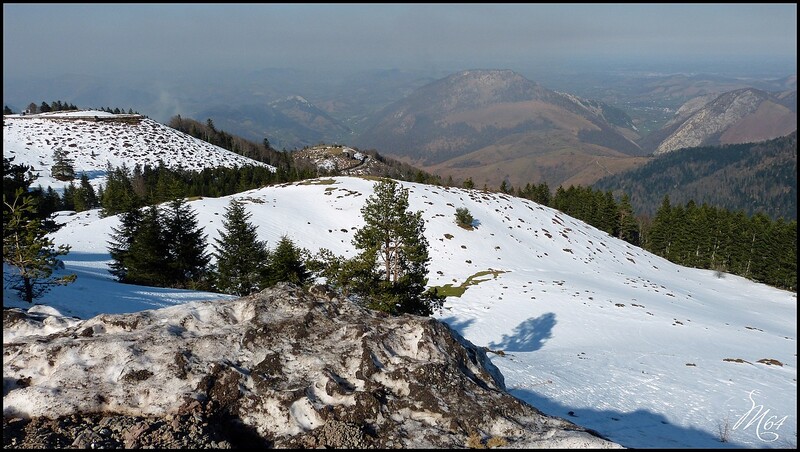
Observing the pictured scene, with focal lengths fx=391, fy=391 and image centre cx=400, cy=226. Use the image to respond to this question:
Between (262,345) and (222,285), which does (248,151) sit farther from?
(262,345)

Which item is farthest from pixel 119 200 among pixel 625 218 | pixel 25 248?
pixel 625 218

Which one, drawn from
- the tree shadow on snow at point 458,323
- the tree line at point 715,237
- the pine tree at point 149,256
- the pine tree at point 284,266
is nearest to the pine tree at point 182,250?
the pine tree at point 149,256

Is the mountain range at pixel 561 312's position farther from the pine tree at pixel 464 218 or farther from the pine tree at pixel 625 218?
the pine tree at pixel 625 218

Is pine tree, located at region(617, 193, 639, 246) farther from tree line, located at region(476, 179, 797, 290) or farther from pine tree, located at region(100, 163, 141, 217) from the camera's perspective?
pine tree, located at region(100, 163, 141, 217)

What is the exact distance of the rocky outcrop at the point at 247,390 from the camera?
5.92 metres

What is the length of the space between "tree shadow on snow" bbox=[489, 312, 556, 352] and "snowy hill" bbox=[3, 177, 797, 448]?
14 centimetres

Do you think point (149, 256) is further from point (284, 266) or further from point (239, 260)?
point (284, 266)

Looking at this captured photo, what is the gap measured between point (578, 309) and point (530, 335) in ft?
23.5

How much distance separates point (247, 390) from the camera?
6.78m

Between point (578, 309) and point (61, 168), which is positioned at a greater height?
point (61, 168)

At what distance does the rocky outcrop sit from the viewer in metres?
5.92

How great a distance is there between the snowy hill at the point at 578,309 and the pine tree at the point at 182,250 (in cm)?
515

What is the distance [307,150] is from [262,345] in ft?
605

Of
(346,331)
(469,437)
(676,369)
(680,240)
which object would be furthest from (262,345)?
(680,240)
